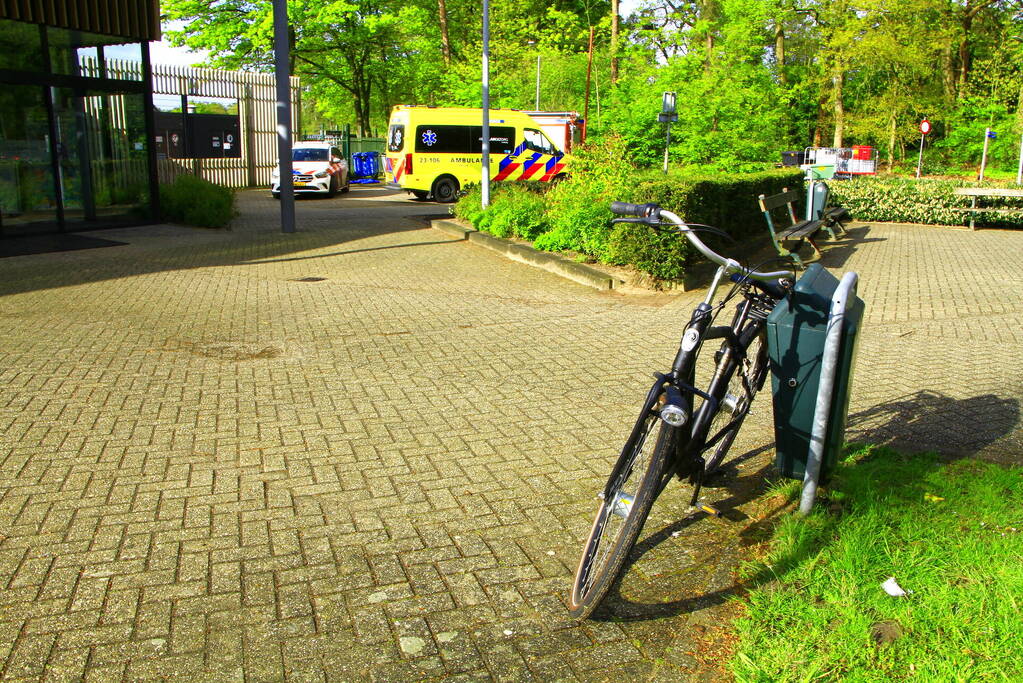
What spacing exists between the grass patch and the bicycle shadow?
0.25 ft

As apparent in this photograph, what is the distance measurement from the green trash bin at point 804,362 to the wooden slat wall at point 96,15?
47.5ft

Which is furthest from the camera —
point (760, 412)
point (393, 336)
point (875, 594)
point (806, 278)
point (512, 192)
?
point (512, 192)

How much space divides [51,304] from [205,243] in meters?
5.59

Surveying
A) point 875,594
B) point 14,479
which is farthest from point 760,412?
point 14,479

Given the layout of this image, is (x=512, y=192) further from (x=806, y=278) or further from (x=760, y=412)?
(x=806, y=278)

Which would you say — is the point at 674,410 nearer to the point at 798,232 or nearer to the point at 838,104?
the point at 798,232

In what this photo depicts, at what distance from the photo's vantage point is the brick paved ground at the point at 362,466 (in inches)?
125

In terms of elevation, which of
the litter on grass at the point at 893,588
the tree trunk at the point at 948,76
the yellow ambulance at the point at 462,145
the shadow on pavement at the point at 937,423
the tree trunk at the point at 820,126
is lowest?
the shadow on pavement at the point at 937,423

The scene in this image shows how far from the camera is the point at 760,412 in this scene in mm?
5965

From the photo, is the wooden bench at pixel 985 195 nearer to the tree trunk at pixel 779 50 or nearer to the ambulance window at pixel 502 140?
the ambulance window at pixel 502 140

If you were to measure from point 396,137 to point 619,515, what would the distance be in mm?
23517

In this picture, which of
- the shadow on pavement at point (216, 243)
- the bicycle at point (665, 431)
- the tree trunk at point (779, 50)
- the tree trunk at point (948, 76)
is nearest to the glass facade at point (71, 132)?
the shadow on pavement at point (216, 243)

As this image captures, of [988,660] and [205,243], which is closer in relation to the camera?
[988,660]

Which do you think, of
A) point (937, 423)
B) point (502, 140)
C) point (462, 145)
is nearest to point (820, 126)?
point (502, 140)
